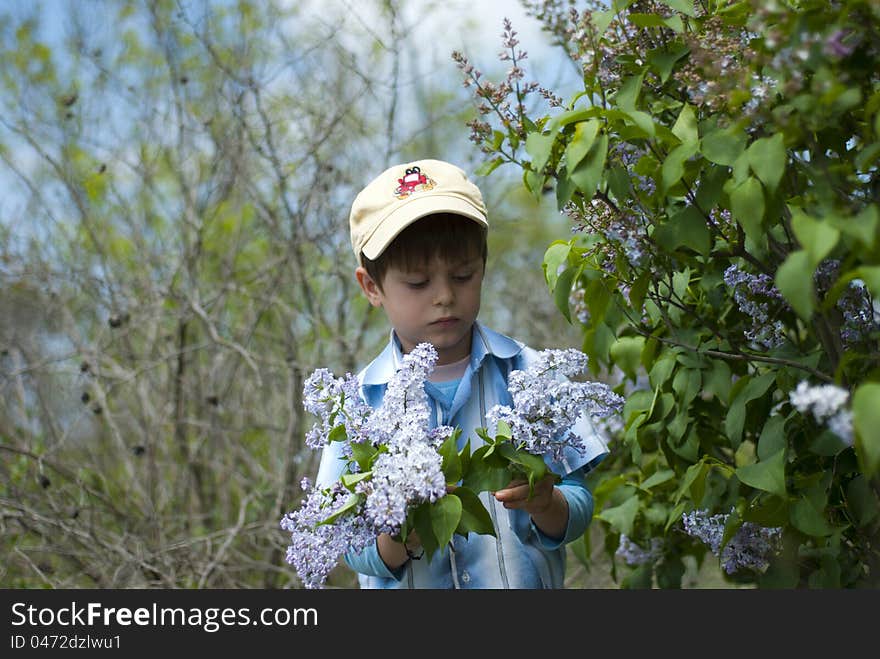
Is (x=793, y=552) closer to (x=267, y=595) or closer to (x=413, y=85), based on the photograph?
(x=267, y=595)

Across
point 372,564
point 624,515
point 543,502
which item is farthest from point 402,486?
point 624,515

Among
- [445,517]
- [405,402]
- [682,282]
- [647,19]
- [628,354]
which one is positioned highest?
[647,19]

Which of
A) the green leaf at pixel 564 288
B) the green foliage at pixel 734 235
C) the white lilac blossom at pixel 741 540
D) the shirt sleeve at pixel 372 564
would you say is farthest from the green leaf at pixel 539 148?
the white lilac blossom at pixel 741 540

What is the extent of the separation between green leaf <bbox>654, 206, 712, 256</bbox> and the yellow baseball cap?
416 millimetres

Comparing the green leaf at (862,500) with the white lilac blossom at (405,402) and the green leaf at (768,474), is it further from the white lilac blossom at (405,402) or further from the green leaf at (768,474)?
the white lilac blossom at (405,402)

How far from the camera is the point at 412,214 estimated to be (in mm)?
2031

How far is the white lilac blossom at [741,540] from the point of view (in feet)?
6.95

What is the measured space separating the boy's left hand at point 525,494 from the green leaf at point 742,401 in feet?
1.39

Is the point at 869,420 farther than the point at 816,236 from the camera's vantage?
No

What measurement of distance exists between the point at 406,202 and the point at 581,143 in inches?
22.2

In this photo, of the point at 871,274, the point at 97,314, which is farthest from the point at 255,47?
the point at 871,274

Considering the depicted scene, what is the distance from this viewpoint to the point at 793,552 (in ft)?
7.02

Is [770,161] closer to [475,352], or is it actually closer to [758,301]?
[758,301]

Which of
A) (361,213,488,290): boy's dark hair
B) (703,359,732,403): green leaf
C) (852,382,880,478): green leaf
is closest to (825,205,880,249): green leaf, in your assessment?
(852,382,880,478): green leaf
